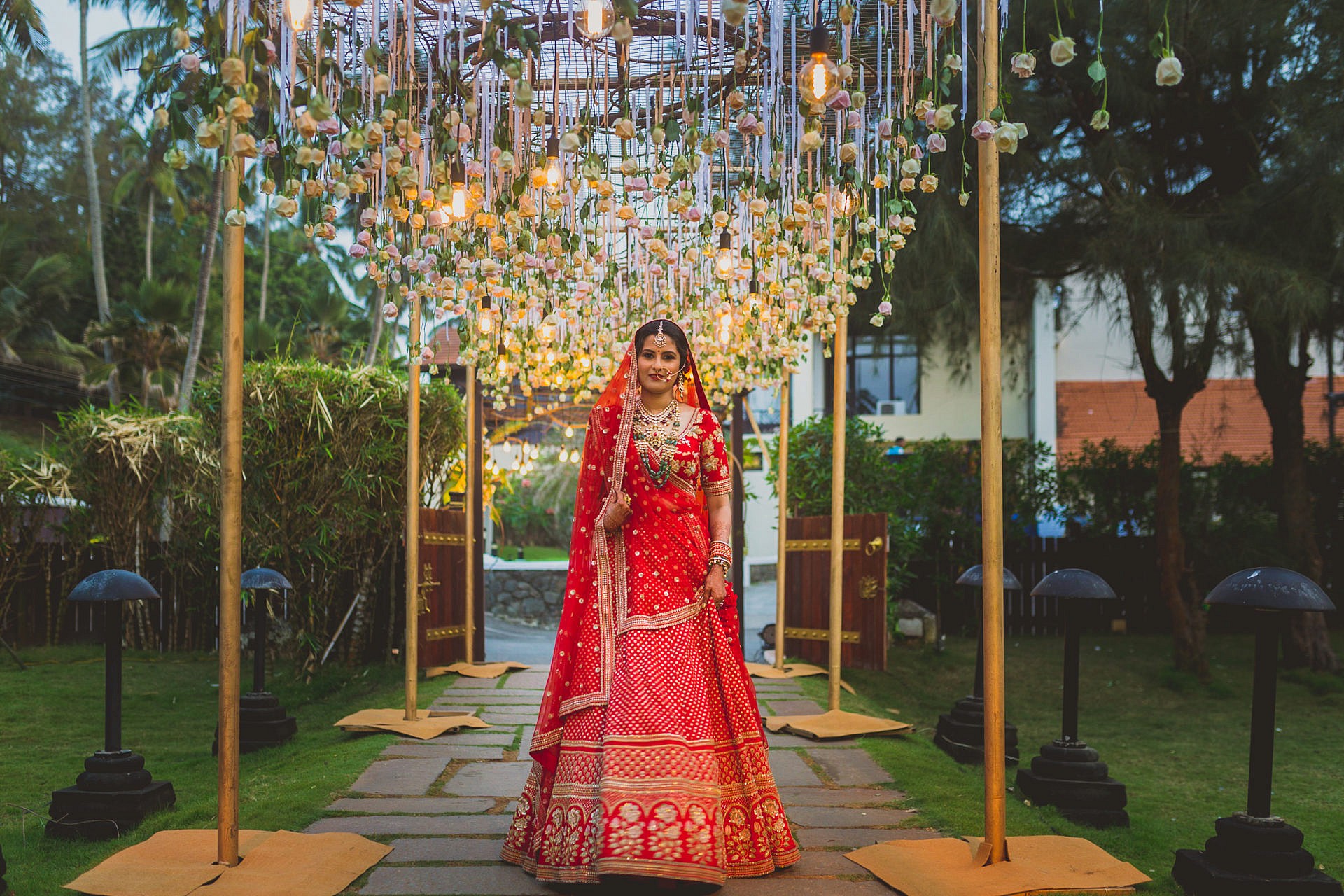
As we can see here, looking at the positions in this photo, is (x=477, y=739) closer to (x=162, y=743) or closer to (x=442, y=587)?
(x=162, y=743)

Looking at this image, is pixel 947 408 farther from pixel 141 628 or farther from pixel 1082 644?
pixel 141 628

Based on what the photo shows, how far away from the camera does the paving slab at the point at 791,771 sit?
418cm

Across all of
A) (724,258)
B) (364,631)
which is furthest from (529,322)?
(364,631)

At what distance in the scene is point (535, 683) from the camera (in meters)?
7.03

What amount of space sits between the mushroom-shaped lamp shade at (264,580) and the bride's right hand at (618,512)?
2527mm

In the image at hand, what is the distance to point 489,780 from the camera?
13.5 feet

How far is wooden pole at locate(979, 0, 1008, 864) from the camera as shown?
113 inches

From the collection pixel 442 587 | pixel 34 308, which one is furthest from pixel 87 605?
pixel 34 308

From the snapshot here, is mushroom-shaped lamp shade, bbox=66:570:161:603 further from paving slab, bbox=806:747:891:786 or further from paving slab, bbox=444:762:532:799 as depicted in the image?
paving slab, bbox=806:747:891:786

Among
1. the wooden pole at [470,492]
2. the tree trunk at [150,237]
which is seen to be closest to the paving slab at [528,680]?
the wooden pole at [470,492]

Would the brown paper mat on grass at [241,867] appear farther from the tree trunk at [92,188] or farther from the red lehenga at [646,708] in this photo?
the tree trunk at [92,188]

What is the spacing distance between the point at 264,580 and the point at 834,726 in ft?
9.58

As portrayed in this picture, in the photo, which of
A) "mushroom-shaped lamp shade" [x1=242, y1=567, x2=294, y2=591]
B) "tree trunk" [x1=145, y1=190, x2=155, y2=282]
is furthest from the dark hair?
"tree trunk" [x1=145, y1=190, x2=155, y2=282]

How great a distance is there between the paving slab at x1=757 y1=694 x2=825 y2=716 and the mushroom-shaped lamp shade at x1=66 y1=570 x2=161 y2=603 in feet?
11.2
